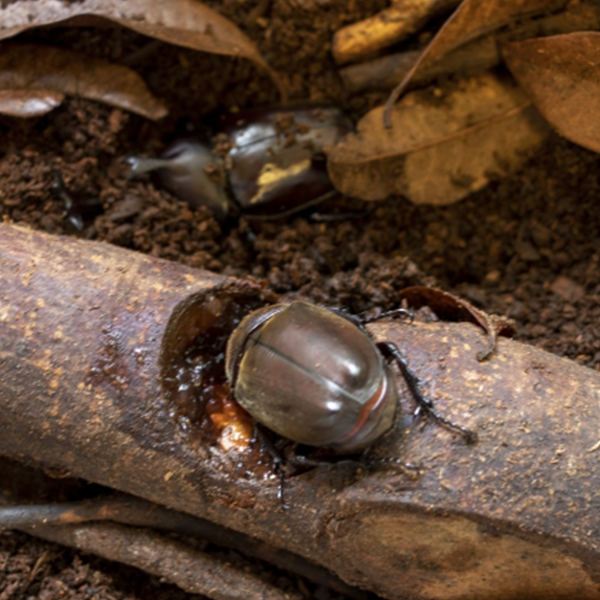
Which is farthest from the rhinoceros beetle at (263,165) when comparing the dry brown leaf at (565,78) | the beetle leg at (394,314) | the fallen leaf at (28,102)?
the beetle leg at (394,314)

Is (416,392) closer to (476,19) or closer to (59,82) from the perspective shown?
(476,19)

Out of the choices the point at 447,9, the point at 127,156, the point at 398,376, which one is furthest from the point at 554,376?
the point at 127,156

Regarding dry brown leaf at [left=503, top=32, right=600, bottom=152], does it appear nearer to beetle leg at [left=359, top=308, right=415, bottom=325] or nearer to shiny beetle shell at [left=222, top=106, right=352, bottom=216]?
shiny beetle shell at [left=222, top=106, right=352, bottom=216]

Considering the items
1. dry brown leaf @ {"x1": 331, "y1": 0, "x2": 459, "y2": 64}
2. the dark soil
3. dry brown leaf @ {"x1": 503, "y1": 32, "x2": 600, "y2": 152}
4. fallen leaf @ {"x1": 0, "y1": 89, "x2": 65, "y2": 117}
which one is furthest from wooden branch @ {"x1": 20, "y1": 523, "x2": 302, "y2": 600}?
dry brown leaf @ {"x1": 331, "y1": 0, "x2": 459, "y2": 64}

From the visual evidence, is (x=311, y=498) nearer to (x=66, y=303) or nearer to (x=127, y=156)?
(x=66, y=303)

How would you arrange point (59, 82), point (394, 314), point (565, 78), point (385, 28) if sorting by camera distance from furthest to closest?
1. point (385, 28)
2. point (59, 82)
3. point (565, 78)
4. point (394, 314)

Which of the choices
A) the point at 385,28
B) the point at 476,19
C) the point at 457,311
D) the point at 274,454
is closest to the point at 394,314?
the point at 457,311
